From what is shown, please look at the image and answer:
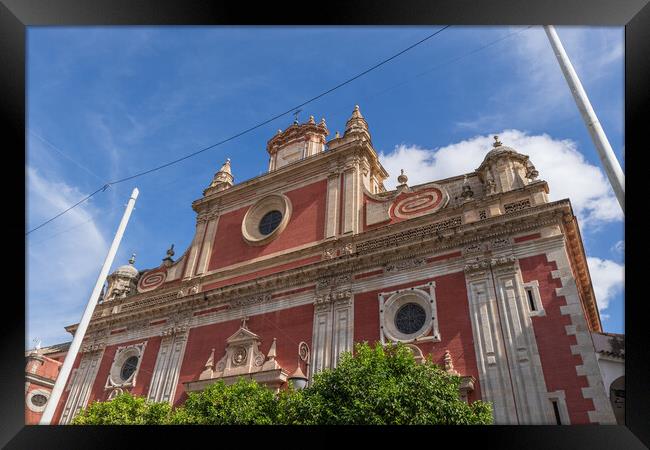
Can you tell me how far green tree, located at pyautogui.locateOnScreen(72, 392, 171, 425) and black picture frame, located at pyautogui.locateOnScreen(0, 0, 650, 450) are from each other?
8815mm

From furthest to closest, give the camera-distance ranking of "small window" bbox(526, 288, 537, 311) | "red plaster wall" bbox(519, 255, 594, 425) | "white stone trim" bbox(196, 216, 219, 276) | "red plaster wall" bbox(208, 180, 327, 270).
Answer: "white stone trim" bbox(196, 216, 219, 276) → "red plaster wall" bbox(208, 180, 327, 270) → "small window" bbox(526, 288, 537, 311) → "red plaster wall" bbox(519, 255, 594, 425)

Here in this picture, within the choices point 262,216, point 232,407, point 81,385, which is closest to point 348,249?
point 262,216

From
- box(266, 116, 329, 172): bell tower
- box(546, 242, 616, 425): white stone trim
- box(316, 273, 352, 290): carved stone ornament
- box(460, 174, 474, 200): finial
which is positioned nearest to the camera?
box(546, 242, 616, 425): white stone trim

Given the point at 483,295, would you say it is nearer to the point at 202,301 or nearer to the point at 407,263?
the point at 407,263

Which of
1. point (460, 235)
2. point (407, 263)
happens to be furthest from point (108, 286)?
point (460, 235)

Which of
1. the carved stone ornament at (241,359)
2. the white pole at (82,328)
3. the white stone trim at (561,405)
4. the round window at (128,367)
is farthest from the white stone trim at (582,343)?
the round window at (128,367)

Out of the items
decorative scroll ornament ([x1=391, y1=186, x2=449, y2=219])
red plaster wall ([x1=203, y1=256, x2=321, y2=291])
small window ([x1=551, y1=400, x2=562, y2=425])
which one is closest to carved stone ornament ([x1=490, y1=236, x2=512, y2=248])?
decorative scroll ornament ([x1=391, y1=186, x2=449, y2=219])

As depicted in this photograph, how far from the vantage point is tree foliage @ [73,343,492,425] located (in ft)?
34.5

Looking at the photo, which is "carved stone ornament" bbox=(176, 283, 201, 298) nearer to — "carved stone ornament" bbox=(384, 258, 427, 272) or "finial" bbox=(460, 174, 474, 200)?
"carved stone ornament" bbox=(384, 258, 427, 272)

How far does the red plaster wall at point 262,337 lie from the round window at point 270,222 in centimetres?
463

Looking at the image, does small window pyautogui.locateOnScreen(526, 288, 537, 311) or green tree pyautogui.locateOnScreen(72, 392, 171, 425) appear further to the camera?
green tree pyautogui.locateOnScreen(72, 392, 171, 425)

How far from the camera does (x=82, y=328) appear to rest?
449 inches

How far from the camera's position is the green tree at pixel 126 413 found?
15.0 m

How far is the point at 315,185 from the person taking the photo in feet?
68.3
